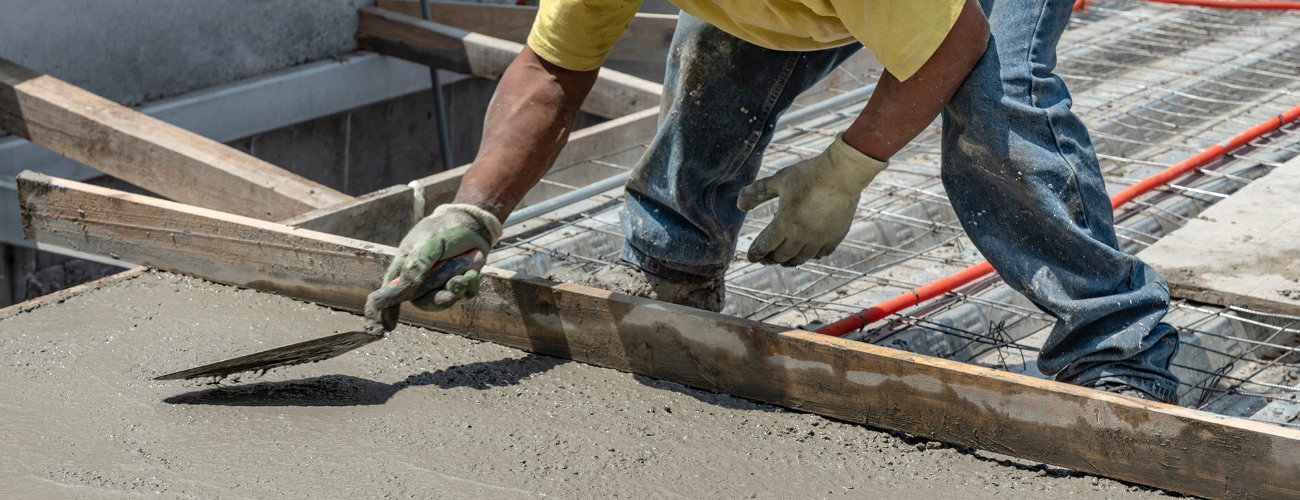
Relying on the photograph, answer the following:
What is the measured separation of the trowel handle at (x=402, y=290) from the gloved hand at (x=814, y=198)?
0.52m

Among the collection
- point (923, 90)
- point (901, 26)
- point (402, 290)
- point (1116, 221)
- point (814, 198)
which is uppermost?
point (901, 26)

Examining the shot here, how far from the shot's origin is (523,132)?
217cm

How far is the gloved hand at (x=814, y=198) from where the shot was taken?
79.7 inches

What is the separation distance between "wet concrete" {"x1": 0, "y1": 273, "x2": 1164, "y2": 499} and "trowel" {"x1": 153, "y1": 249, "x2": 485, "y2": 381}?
50 millimetres

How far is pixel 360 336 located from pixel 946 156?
112 centimetres

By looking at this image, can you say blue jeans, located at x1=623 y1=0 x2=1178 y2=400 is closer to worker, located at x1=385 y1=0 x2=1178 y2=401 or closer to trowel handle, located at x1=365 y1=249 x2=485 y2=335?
worker, located at x1=385 y1=0 x2=1178 y2=401

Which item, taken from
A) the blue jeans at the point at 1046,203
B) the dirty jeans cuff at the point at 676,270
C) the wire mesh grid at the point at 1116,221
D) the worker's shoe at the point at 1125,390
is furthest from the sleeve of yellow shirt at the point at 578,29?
the worker's shoe at the point at 1125,390

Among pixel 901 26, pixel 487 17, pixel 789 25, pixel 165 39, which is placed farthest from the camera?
pixel 487 17

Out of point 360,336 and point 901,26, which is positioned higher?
point 901,26

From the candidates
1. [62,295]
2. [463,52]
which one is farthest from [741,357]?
[463,52]

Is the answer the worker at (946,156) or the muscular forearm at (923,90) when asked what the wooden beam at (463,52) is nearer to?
the worker at (946,156)

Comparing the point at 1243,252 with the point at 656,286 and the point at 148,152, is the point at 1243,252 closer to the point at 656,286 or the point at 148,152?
the point at 656,286

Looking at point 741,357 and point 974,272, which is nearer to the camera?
point 741,357

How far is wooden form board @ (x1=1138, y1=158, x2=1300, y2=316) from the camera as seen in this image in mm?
2674
